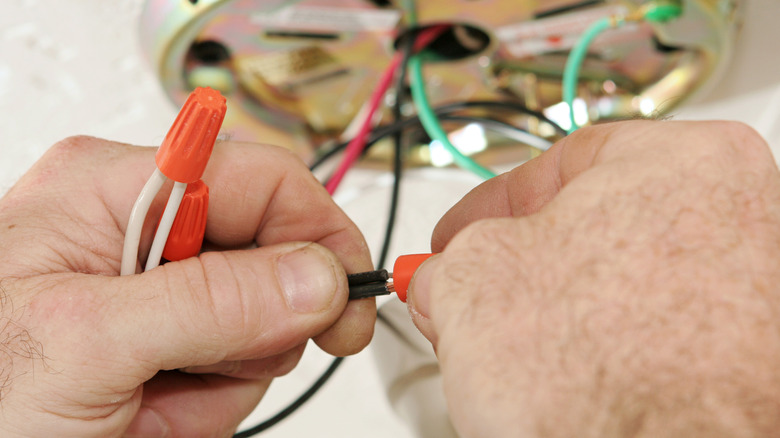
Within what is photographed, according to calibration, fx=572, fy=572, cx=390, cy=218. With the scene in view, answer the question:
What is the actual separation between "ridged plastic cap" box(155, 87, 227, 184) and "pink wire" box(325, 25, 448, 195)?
189 millimetres

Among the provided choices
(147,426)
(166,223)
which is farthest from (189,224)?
(147,426)

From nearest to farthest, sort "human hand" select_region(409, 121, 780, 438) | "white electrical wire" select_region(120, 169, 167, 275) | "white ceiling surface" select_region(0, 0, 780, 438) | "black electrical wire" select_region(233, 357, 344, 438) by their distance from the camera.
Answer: "human hand" select_region(409, 121, 780, 438)
"white electrical wire" select_region(120, 169, 167, 275)
"black electrical wire" select_region(233, 357, 344, 438)
"white ceiling surface" select_region(0, 0, 780, 438)

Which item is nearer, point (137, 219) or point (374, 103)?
point (137, 219)

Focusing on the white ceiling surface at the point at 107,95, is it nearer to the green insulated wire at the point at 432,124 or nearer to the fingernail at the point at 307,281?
the green insulated wire at the point at 432,124

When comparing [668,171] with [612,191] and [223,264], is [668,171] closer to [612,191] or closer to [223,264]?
[612,191]

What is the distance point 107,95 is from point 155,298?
330 millimetres

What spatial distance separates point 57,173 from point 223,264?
0.36 feet

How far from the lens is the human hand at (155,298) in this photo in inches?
9.5

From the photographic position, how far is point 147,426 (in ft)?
1.06

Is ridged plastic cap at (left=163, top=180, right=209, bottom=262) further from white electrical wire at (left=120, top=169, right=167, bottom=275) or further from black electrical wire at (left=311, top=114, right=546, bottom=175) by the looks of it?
black electrical wire at (left=311, top=114, right=546, bottom=175)

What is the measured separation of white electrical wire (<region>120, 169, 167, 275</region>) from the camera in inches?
10.1

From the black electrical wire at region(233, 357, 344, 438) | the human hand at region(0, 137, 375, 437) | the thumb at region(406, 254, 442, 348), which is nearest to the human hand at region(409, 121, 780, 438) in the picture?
the thumb at region(406, 254, 442, 348)

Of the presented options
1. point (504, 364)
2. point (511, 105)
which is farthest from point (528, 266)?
point (511, 105)

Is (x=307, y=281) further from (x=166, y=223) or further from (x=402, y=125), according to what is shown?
(x=402, y=125)
